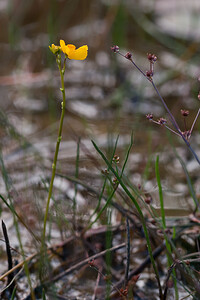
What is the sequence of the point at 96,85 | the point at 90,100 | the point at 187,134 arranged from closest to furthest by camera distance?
the point at 187,134
the point at 90,100
the point at 96,85

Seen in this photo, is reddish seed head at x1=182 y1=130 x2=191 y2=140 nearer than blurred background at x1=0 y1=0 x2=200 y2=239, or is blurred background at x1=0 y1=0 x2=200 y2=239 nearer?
reddish seed head at x1=182 y1=130 x2=191 y2=140

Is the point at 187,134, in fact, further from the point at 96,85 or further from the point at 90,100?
the point at 96,85

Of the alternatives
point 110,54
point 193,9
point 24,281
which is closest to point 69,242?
point 24,281

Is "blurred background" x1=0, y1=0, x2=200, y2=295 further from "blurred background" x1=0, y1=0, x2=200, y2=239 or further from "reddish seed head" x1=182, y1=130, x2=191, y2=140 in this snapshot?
"reddish seed head" x1=182, y1=130, x2=191, y2=140

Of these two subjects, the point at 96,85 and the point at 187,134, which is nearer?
the point at 187,134

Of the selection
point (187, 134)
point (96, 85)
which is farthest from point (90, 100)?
point (187, 134)

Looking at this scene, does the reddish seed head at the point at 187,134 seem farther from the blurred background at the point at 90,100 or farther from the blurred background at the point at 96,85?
the blurred background at the point at 96,85

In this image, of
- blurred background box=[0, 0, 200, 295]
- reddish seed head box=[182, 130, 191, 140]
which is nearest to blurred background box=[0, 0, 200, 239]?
blurred background box=[0, 0, 200, 295]

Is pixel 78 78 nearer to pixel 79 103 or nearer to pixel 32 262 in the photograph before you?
pixel 79 103

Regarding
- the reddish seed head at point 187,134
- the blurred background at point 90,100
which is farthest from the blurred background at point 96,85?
the reddish seed head at point 187,134
